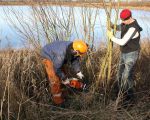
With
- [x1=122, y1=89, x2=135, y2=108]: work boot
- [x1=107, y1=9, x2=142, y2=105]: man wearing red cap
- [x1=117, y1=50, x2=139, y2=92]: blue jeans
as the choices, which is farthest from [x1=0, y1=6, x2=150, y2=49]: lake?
[x1=122, y1=89, x2=135, y2=108]: work boot

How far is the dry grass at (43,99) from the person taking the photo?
535 centimetres

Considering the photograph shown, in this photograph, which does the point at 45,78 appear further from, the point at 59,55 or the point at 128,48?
the point at 128,48

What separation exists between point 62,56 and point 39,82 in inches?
31.8

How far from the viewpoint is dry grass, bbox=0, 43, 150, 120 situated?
5352 mm

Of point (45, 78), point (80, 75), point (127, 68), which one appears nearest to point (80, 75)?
point (80, 75)

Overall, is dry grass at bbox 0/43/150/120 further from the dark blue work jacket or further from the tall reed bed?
the dark blue work jacket

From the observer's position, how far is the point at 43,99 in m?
6.05

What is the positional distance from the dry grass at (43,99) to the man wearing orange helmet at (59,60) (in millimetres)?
168

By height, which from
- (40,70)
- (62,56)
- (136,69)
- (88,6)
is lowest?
(136,69)

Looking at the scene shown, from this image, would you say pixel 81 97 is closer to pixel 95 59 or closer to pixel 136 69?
pixel 95 59

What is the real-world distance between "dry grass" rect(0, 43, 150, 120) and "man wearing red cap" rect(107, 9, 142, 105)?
0.22 m

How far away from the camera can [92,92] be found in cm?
646

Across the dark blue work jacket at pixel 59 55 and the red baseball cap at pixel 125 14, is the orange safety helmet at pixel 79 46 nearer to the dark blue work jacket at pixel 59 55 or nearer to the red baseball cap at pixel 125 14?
the dark blue work jacket at pixel 59 55

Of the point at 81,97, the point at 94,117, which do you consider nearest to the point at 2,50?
the point at 81,97
